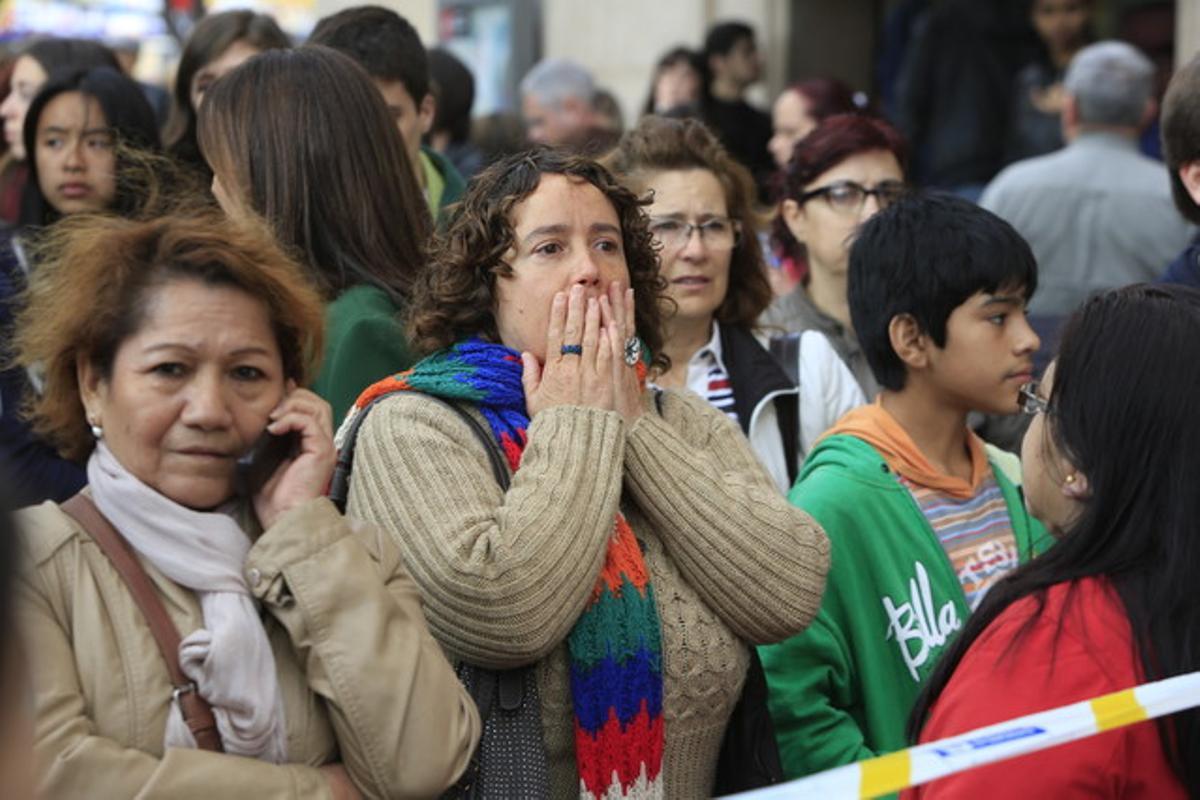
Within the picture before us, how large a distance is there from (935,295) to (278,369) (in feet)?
6.02

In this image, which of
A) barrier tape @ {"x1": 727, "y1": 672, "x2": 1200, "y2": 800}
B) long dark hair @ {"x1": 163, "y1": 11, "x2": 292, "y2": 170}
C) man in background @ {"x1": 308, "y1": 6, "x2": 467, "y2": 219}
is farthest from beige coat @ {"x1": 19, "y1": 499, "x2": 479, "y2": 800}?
long dark hair @ {"x1": 163, "y1": 11, "x2": 292, "y2": 170}

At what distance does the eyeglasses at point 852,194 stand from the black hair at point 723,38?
463 cm

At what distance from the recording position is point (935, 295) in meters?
4.42

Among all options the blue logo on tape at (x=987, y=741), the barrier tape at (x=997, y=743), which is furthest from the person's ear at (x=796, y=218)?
the blue logo on tape at (x=987, y=741)

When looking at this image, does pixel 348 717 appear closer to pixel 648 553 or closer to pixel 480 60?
pixel 648 553

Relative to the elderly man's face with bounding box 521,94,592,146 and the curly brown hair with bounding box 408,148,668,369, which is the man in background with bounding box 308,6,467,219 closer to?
the curly brown hair with bounding box 408,148,668,369

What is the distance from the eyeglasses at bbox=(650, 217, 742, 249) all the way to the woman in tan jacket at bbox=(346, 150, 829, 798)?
124cm

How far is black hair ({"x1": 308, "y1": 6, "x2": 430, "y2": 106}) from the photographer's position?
219 inches

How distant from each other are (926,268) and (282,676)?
212cm

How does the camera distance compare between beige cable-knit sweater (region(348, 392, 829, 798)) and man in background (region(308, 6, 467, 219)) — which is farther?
man in background (region(308, 6, 467, 219))

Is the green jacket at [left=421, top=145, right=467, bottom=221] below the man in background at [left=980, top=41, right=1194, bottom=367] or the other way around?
the other way around

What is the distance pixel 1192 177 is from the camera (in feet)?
15.3

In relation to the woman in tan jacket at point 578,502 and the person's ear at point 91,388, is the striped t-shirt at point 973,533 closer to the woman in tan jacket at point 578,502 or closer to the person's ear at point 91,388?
the woman in tan jacket at point 578,502

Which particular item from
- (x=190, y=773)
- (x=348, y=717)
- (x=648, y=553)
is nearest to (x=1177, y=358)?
(x=648, y=553)
